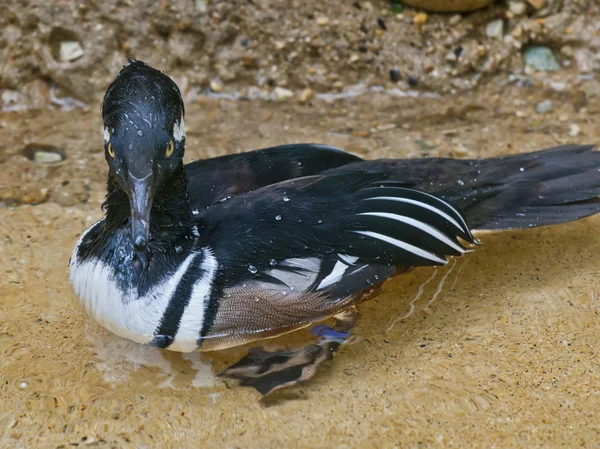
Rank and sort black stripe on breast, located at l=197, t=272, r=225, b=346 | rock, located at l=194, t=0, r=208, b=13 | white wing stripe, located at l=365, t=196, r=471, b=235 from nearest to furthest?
Result: 1. black stripe on breast, located at l=197, t=272, r=225, b=346
2. white wing stripe, located at l=365, t=196, r=471, b=235
3. rock, located at l=194, t=0, r=208, b=13

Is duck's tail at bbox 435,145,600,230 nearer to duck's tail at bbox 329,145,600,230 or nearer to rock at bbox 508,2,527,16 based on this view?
duck's tail at bbox 329,145,600,230

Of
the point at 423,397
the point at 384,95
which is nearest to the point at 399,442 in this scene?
the point at 423,397

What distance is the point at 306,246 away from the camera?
3.48 metres

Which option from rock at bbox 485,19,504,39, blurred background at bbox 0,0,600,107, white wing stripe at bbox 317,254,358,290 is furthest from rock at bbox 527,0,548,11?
white wing stripe at bbox 317,254,358,290

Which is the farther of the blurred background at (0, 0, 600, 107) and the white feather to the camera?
the blurred background at (0, 0, 600, 107)

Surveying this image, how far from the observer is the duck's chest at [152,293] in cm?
345

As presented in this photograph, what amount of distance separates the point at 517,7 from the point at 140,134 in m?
3.61

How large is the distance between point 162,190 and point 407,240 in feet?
3.91

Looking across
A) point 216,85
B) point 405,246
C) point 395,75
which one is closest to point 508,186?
point 405,246

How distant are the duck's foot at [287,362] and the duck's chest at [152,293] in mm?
285

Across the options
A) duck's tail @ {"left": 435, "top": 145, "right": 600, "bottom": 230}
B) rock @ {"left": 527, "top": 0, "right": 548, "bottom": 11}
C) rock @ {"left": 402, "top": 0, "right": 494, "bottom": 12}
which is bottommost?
duck's tail @ {"left": 435, "top": 145, "right": 600, "bottom": 230}

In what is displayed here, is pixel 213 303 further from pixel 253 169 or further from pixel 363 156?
pixel 363 156

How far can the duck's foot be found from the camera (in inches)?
139

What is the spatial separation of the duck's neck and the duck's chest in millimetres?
97
